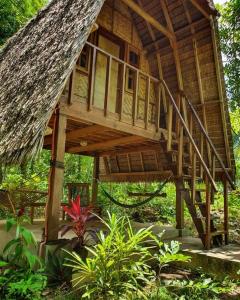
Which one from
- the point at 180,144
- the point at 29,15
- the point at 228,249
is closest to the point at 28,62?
the point at 180,144

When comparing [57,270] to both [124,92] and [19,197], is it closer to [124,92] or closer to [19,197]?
[19,197]

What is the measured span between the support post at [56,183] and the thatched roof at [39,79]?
0.59m

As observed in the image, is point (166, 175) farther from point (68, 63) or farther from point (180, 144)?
point (68, 63)

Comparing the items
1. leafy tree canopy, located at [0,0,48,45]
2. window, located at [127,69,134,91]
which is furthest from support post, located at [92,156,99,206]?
leafy tree canopy, located at [0,0,48,45]

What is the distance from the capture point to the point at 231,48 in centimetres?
823

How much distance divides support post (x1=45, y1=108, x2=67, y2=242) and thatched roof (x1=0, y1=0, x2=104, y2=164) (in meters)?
0.59

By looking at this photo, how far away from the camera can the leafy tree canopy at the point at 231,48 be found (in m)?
7.82

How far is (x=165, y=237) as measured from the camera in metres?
5.79

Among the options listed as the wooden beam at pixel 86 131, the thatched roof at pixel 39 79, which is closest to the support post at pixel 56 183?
the thatched roof at pixel 39 79

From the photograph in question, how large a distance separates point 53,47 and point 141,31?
3230 mm

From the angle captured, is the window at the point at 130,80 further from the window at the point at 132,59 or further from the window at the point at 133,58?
the window at the point at 133,58

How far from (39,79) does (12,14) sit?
784cm

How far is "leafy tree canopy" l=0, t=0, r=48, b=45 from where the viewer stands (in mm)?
10180

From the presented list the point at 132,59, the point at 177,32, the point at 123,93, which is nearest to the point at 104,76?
the point at 123,93
